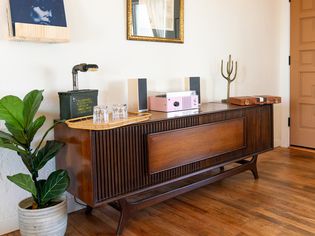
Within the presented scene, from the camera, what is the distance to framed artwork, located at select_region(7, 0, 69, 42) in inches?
74.0

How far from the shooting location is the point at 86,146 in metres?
1.79

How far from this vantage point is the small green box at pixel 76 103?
199cm

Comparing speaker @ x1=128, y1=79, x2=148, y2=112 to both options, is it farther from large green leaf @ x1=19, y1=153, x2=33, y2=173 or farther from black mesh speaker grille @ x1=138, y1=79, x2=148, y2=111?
large green leaf @ x1=19, y1=153, x2=33, y2=173

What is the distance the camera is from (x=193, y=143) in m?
2.28

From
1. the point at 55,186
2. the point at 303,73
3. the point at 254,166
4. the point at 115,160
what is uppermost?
the point at 303,73

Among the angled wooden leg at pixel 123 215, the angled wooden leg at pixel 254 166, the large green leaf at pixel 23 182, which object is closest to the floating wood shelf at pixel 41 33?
the large green leaf at pixel 23 182

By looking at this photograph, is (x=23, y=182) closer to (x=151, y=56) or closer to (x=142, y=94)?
(x=142, y=94)

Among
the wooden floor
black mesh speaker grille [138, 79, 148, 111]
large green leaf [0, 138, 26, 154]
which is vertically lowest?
the wooden floor

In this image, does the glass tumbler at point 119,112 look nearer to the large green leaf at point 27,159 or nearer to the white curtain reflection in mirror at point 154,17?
the large green leaf at point 27,159

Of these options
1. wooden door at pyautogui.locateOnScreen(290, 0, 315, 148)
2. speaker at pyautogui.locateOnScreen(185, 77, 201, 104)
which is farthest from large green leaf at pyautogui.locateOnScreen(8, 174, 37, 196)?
wooden door at pyautogui.locateOnScreen(290, 0, 315, 148)

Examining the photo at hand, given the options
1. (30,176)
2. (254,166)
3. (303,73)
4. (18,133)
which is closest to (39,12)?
(18,133)

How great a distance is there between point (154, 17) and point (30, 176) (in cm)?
163

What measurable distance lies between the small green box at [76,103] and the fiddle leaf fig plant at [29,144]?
21cm

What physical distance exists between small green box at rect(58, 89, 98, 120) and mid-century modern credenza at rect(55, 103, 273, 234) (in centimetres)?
9
